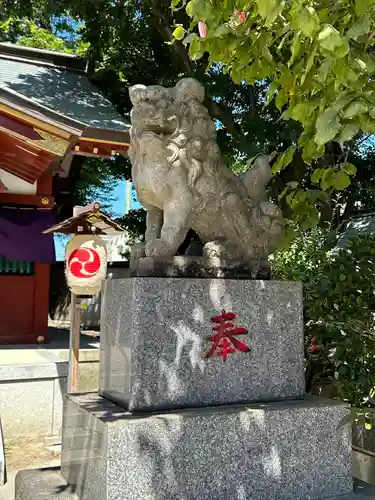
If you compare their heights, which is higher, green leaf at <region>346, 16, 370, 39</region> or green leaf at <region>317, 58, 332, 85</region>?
green leaf at <region>346, 16, 370, 39</region>

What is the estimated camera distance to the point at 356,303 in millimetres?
3697

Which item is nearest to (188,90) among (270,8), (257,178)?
(257,178)

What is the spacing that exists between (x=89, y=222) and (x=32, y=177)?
276 cm

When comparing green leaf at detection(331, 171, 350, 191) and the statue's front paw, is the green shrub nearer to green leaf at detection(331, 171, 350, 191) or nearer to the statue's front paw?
green leaf at detection(331, 171, 350, 191)

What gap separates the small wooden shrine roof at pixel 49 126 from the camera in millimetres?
6746

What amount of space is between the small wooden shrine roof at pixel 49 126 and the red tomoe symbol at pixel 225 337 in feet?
15.0

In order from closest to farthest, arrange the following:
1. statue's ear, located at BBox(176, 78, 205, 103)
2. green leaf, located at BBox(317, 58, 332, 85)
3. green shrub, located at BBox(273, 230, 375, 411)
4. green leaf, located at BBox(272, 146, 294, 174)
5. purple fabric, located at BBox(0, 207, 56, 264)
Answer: green leaf, located at BBox(317, 58, 332, 85)
green leaf, located at BBox(272, 146, 294, 174)
statue's ear, located at BBox(176, 78, 205, 103)
green shrub, located at BBox(273, 230, 375, 411)
purple fabric, located at BBox(0, 207, 56, 264)

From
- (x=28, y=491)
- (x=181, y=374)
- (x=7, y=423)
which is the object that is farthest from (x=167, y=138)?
(x=7, y=423)

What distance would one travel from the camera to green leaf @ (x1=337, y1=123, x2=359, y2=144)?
2.03 meters

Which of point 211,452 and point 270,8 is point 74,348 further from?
point 270,8

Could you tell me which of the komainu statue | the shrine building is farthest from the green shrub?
the shrine building

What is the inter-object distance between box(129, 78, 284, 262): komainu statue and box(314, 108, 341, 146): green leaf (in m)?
1.34

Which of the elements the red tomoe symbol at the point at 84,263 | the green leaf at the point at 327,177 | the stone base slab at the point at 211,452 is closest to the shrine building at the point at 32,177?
the red tomoe symbol at the point at 84,263

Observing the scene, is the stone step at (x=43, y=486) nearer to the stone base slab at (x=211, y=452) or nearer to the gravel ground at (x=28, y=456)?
the stone base slab at (x=211, y=452)
